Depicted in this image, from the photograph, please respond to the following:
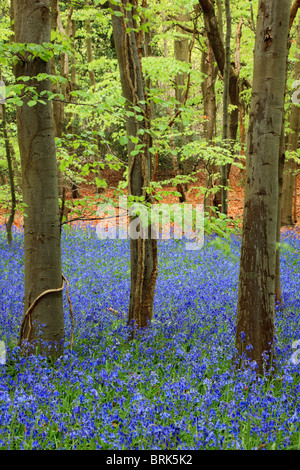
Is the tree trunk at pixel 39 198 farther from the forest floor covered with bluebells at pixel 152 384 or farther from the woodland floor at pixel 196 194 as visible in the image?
the woodland floor at pixel 196 194

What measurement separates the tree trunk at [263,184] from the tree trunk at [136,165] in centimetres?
132

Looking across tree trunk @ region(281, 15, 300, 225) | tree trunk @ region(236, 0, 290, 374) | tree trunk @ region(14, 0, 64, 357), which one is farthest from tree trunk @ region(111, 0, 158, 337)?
tree trunk @ region(281, 15, 300, 225)

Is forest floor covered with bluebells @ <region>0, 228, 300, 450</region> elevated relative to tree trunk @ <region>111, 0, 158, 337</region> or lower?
lower

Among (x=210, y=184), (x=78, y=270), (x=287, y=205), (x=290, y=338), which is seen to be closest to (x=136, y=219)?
(x=290, y=338)

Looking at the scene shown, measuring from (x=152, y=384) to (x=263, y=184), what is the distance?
204cm

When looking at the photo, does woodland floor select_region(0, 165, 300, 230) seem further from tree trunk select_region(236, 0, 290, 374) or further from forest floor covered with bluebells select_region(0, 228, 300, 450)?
tree trunk select_region(236, 0, 290, 374)

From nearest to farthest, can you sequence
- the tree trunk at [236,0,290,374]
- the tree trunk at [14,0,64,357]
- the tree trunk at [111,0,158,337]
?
1. the tree trunk at [236,0,290,374]
2. the tree trunk at [14,0,64,357]
3. the tree trunk at [111,0,158,337]

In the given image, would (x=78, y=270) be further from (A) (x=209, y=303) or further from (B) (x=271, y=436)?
→ (B) (x=271, y=436)

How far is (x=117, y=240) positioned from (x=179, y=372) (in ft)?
30.0

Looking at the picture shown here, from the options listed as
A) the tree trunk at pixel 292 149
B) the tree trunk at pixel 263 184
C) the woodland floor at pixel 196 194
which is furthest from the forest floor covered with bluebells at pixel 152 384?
the woodland floor at pixel 196 194

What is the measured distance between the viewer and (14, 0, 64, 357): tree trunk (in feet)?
12.8

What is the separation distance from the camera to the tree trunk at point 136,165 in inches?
183

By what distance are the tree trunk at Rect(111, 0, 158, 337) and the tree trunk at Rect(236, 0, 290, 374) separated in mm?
1316

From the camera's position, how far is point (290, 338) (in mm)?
4898
